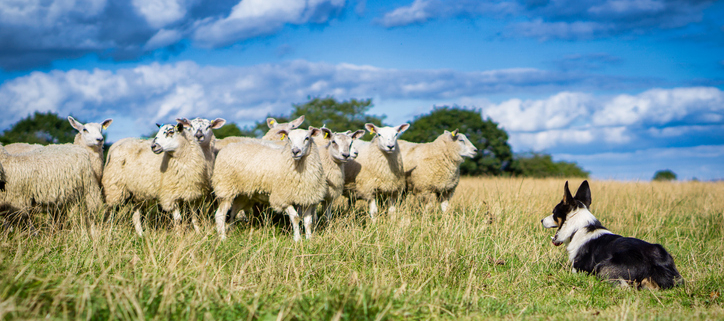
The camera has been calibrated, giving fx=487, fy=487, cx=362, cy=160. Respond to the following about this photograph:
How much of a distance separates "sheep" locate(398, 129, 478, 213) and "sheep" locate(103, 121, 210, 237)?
14.8 ft

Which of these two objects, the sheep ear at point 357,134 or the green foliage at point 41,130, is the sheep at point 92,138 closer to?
the sheep ear at point 357,134

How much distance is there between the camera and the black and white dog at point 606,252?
5520 mm

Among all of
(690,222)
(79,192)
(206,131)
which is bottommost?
(690,222)

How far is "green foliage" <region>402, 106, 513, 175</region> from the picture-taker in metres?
32.1

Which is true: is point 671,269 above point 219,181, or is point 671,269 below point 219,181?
below

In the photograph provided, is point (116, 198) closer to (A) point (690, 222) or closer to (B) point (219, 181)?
(B) point (219, 181)

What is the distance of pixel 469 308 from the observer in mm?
4473

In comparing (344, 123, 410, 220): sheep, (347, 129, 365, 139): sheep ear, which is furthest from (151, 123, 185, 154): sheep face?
(344, 123, 410, 220): sheep

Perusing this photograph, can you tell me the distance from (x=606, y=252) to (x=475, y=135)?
88.7ft

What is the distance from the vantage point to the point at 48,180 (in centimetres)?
741

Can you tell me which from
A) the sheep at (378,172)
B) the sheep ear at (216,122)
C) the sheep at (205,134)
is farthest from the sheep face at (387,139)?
the sheep at (205,134)

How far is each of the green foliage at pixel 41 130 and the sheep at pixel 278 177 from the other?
26.6 metres

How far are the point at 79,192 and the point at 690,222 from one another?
40.0ft

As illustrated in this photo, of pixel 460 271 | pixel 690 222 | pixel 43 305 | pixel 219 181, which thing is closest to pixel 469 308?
pixel 460 271
